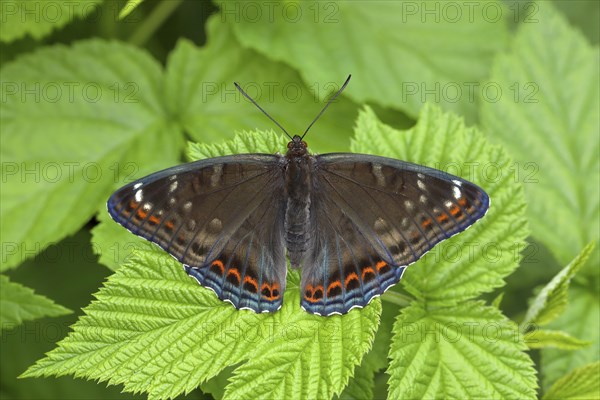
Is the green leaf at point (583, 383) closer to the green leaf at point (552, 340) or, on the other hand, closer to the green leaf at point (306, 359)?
the green leaf at point (552, 340)

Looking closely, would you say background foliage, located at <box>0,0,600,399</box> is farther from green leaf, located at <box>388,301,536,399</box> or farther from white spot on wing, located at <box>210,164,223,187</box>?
white spot on wing, located at <box>210,164,223,187</box>

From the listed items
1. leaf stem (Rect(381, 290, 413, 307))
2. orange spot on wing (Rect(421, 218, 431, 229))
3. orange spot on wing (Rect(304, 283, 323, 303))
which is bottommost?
orange spot on wing (Rect(304, 283, 323, 303))

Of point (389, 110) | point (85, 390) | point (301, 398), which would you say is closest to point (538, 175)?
point (389, 110)

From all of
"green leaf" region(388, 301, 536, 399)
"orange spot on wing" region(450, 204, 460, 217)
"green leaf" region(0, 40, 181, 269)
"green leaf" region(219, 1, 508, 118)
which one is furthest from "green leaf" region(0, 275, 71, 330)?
"green leaf" region(219, 1, 508, 118)

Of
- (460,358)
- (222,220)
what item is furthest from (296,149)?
(460,358)

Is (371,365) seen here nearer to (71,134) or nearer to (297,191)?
(297,191)

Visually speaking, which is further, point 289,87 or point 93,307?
point 289,87

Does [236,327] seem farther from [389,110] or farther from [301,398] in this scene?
[389,110]

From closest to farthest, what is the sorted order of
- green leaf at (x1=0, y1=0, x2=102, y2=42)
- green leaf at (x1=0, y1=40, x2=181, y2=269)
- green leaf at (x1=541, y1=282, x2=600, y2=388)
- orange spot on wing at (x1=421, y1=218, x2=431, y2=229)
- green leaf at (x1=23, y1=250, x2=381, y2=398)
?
green leaf at (x1=23, y1=250, x2=381, y2=398)
orange spot on wing at (x1=421, y1=218, x2=431, y2=229)
green leaf at (x1=541, y1=282, x2=600, y2=388)
green leaf at (x1=0, y1=40, x2=181, y2=269)
green leaf at (x1=0, y1=0, x2=102, y2=42)
